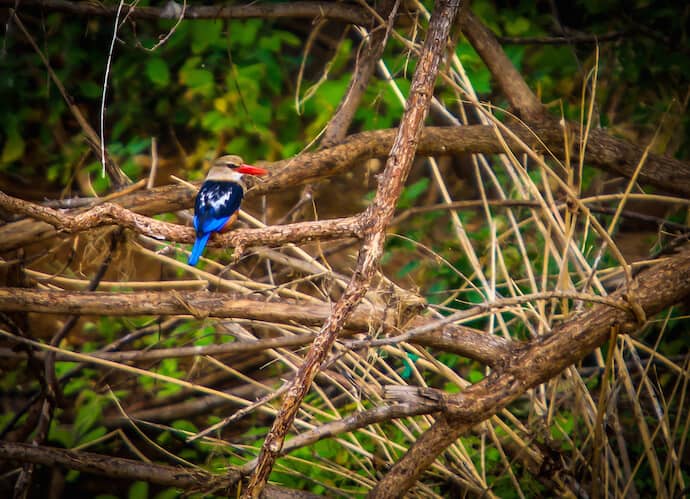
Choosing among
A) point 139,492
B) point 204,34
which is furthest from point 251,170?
point 204,34

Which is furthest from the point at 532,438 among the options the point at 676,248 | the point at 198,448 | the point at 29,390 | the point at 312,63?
the point at 312,63

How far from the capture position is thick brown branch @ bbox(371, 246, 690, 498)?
6.13 feet

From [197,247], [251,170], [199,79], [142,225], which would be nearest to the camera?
[142,225]

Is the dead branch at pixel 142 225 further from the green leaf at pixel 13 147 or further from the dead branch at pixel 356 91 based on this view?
the green leaf at pixel 13 147

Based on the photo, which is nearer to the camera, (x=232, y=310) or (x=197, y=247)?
(x=232, y=310)

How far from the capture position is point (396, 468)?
1.91m

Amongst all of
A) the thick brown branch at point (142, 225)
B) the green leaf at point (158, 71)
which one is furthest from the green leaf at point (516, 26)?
the thick brown branch at point (142, 225)

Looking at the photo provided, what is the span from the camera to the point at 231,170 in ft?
8.91

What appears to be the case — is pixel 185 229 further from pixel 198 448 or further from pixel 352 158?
pixel 198 448

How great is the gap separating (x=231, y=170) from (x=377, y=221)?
1071 millimetres

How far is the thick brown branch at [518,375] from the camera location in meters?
1.87

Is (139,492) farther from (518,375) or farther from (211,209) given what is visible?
(518,375)

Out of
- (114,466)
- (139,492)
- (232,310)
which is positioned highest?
(232,310)

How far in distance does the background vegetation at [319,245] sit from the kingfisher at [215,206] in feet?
0.50
